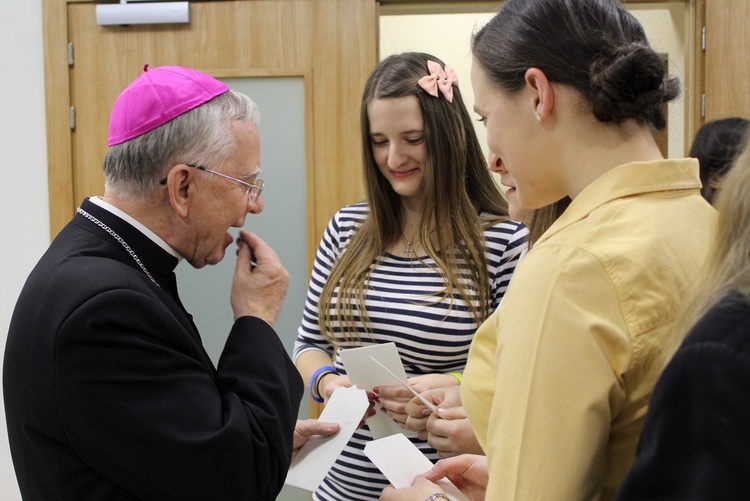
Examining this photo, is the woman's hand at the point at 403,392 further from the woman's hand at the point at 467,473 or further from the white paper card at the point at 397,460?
the woman's hand at the point at 467,473

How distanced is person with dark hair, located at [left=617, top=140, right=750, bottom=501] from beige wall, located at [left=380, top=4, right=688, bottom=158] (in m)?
2.60

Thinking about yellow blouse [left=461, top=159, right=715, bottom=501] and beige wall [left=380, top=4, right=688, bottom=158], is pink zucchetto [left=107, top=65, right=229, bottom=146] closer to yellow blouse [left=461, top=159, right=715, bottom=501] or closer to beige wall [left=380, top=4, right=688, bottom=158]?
yellow blouse [left=461, top=159, right=715, bottom=501]

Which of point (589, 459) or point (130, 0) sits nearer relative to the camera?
point (589, 459)

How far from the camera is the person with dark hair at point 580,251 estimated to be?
83 centimetres

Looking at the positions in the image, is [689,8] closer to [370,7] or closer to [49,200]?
[370,7]

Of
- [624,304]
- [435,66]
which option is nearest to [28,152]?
[435,66]

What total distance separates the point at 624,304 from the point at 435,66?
1.31m

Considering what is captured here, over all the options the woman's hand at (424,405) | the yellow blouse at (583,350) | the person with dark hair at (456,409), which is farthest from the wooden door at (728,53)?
the yellow blouse at (583,350)

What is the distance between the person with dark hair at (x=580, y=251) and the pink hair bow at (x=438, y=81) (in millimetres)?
856

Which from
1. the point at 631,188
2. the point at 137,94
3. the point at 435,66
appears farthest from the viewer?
the point at 435,66

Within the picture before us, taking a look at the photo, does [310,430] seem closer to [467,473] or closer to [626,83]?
[467,473]

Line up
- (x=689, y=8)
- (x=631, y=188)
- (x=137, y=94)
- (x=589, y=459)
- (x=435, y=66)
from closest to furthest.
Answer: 1. (x=589, y=459)
2. (x=631, y=188)
3. (x=137, y=94)
4. (x=435, y=66)
5. (x=689, y=8)

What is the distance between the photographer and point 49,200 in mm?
3221

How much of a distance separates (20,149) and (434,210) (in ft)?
6.82
